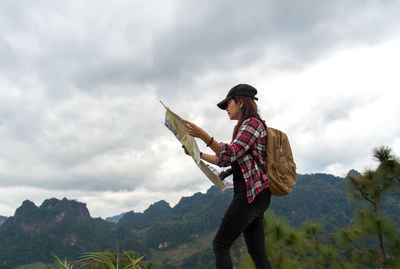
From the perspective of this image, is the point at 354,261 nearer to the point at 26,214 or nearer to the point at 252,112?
the point at 252,112

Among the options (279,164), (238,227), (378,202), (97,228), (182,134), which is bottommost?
(238,227)

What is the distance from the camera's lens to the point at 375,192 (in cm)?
564

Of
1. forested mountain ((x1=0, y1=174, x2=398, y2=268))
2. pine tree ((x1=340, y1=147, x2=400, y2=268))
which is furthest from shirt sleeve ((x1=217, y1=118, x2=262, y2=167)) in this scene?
forested mountain ((x1=0, y1=174, x2=398, y2=268))

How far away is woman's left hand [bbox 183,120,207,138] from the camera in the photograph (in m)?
1.81

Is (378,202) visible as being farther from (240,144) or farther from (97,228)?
(97,228)

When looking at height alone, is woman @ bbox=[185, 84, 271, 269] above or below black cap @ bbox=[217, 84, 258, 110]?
below

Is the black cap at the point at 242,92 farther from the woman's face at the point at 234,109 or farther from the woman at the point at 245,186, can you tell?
the woman at the point at 245,186

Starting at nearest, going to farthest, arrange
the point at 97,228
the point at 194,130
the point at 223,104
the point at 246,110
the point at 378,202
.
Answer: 1. the point at 194,130
2. the point at 246,110
3. the point at 223,104
4. the point at 378,202
5. the point at 97,228

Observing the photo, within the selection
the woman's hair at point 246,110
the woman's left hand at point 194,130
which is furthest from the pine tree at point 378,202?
the woman's left hand at point 194,130

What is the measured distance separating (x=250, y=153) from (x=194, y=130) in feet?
1.38

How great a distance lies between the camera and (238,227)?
1.71 m

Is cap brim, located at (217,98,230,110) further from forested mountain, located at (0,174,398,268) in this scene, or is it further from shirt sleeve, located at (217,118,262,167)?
forested mountain, located at (0,174,398,268)

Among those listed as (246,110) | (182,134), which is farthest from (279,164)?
(182,134)

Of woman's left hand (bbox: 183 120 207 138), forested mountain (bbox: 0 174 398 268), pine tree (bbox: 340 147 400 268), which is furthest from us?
forested mountain (bbox: 0 174 398 268)
